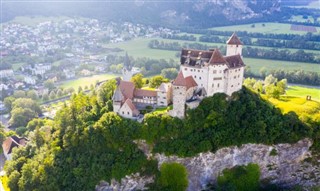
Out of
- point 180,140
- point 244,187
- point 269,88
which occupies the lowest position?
point 244,187

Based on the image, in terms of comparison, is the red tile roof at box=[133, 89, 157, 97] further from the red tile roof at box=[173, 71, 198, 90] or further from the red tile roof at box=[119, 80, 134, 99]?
the red tile roof at box=[173, 71, 198, 90]

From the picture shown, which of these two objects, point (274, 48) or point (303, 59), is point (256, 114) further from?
point (274, 48)

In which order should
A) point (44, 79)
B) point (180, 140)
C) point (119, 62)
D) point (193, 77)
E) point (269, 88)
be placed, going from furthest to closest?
1. point (119, 62)
2. point (44, 79)
3. point (269, 88)
4. point (193, 77)
5. point (180, 140)

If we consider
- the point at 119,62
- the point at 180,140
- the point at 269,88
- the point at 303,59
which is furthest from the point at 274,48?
the point at 180,140

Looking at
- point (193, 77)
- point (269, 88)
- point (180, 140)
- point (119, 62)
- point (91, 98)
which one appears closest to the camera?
point (180, 140)

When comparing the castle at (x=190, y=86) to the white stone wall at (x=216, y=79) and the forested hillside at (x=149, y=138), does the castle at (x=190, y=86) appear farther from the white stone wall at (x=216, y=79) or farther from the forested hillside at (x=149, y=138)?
the forested hillside at (x=149, y=138)

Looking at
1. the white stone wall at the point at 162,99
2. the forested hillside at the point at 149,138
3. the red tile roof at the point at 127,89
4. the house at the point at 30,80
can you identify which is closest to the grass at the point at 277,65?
the forested hillside at the point at 149,138

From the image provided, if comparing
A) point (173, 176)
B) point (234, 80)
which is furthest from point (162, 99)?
point (173, 176)
